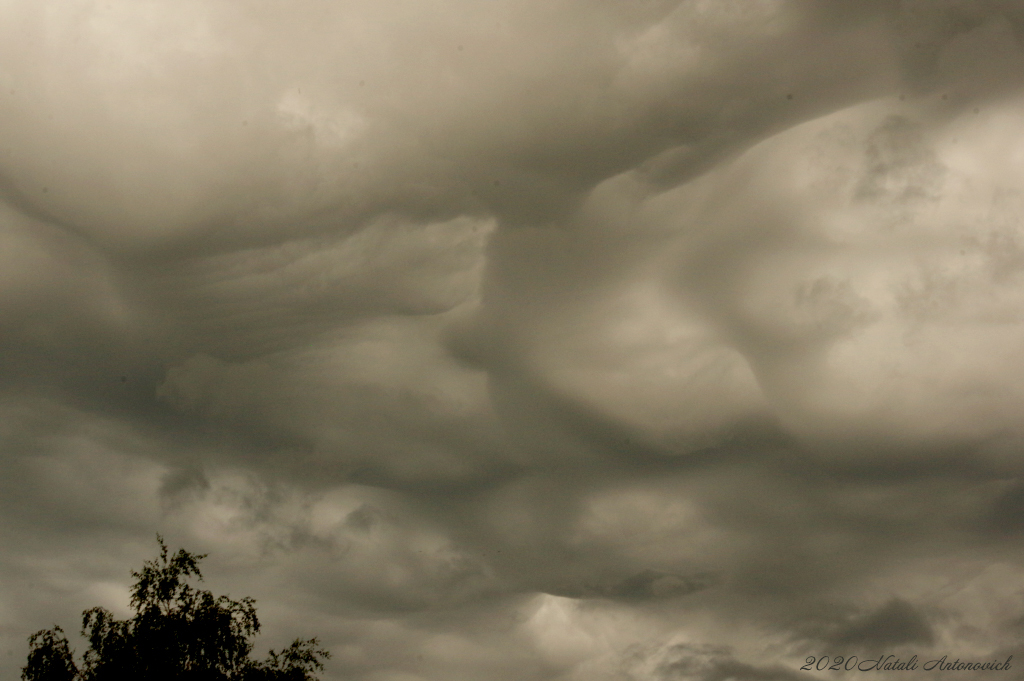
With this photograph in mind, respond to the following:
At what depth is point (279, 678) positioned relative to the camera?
6694 centimetres

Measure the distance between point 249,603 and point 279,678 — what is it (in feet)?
14.9

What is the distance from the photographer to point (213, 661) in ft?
219

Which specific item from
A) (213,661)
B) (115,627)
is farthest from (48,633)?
(213,661)

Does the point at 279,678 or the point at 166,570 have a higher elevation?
the point at 166,570

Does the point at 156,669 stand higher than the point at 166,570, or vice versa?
the point at 166,570

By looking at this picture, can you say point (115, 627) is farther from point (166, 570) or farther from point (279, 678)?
point (279, 678)

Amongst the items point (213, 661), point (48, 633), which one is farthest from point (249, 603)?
point (48, 633)

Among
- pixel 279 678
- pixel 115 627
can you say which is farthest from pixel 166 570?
pixel 279 678

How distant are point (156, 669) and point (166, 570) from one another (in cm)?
534

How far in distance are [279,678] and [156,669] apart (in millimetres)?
6605

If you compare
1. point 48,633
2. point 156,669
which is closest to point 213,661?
point 156,669

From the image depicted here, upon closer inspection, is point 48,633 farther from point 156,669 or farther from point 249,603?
point 249,603

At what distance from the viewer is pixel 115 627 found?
67188mm

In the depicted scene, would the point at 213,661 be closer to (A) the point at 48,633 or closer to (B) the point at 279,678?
(B) the point at 279,678
